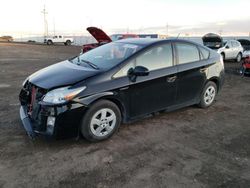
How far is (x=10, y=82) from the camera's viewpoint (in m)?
8.69

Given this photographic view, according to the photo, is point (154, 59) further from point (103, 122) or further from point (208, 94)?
point (208, 94)

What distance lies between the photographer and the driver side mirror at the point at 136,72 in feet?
14.0

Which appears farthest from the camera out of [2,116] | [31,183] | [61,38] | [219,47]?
[61,38]

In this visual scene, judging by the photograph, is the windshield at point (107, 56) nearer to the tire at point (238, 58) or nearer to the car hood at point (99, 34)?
the car hood at point (99, 34)

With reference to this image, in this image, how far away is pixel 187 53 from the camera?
5293 mm

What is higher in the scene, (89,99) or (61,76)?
(61,76)

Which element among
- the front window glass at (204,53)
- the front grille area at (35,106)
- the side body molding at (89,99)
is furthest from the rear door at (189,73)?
the front grille area at (35,106)

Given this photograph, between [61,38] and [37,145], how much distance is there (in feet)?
149

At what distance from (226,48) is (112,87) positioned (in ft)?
43.4

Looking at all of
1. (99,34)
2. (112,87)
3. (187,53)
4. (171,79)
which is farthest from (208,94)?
(99,34)

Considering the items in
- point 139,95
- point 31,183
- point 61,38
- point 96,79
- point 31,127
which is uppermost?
point 61,38

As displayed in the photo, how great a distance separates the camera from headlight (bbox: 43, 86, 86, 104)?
12.3 feet

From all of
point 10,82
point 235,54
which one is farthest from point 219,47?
point 10,82

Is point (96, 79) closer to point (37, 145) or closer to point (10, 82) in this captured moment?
point (37, 145)
